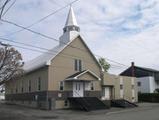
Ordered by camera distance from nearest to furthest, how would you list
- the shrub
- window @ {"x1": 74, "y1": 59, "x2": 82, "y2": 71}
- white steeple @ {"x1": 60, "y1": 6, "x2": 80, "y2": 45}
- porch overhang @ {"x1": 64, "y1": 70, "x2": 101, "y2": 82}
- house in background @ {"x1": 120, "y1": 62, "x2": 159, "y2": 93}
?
porch overhang @ {"x1": 64, "y1": 70, "x2": 101, "y2": 82} → window @ {"x1": 74, "y1": 59, "x2": 82, "y2": 71} → white steeple @ {"x1": 60, "y1": 6, "x2": 80, "y2": 45} → the shrub → house in background @ {"x1": 120, "y1": 62, "x2": 159, "y2": 93}

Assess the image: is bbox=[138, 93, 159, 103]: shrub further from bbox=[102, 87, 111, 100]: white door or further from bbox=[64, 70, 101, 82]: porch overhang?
bbox=[64, 70, 101, 82]: porch overhang

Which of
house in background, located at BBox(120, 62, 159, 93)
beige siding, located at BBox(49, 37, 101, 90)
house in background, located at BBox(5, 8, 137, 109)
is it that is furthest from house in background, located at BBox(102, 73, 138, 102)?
house in background, located at BBox(120, 62, 159, 93)

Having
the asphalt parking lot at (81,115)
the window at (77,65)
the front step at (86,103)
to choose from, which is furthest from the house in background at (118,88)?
the asphalt parking lot at (81,115)

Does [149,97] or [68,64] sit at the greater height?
[68,64]

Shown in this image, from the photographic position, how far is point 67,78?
104 ft

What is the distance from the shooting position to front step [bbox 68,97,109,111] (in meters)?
28.2

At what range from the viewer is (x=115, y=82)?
38.7m

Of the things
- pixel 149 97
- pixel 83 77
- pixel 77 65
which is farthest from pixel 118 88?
pixel 149 97

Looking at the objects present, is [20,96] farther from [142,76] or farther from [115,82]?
[142,76]

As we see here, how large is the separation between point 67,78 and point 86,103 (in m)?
4.42

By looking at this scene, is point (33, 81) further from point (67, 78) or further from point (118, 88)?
point (118, 88)

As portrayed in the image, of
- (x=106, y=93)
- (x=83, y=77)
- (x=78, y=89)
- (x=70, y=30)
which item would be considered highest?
(x=70, y=30)

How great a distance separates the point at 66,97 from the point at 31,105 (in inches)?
210

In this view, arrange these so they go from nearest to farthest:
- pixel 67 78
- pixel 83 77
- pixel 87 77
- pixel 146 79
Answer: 1. pixel 67 78
2. pixel 83 77
3. pixel 87 77
4. pixel 146 79
